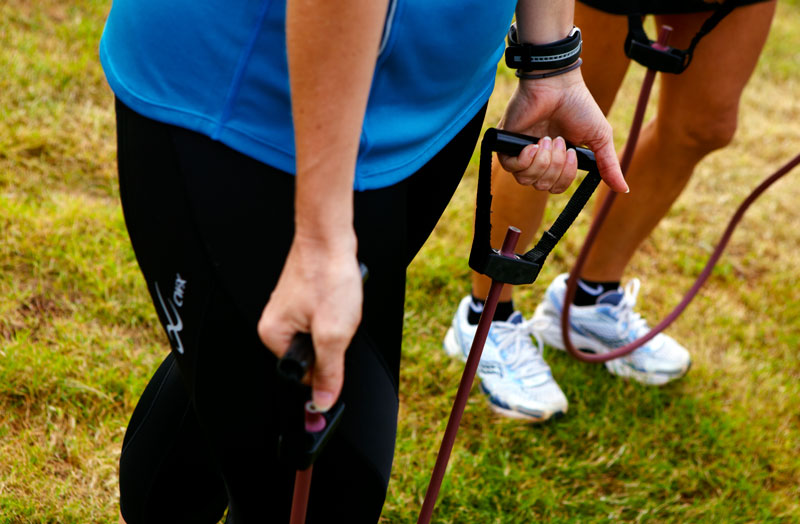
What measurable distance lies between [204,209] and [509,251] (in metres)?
0.49

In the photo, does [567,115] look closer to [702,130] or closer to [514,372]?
[702,130]

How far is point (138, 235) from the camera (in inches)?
40.1

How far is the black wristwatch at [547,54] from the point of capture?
120 cm

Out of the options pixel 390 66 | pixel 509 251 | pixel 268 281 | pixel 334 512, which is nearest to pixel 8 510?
pixel 334 512

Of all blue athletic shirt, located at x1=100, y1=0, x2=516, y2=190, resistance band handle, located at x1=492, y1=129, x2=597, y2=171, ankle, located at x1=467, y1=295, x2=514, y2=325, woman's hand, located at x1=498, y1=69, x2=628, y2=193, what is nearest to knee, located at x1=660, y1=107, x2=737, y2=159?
ankle, located at x1=467, y1=295, x2=514, y2=325

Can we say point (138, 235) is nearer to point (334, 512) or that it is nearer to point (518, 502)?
point (334, 512)

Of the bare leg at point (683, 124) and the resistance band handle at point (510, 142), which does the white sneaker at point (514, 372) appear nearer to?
the bare leg at point (683, 124)

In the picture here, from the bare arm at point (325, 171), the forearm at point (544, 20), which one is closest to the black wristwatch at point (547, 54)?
the forearm at point (544, 20)

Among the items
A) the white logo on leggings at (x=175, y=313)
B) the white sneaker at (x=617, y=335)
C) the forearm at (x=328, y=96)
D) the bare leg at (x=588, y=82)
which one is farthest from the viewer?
the white sneaker at (x=617, y=335)

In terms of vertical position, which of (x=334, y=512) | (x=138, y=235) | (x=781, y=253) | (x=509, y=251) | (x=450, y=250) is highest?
(x=138, y=235)

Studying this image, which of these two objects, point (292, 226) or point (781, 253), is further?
point (781, 253)

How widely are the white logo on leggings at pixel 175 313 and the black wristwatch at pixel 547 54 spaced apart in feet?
2.10

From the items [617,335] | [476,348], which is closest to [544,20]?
[476,348]

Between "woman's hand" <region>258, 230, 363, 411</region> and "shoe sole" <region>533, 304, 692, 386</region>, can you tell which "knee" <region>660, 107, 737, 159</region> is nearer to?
"shoe sole" <region>533, 304, 692, 386</region>
